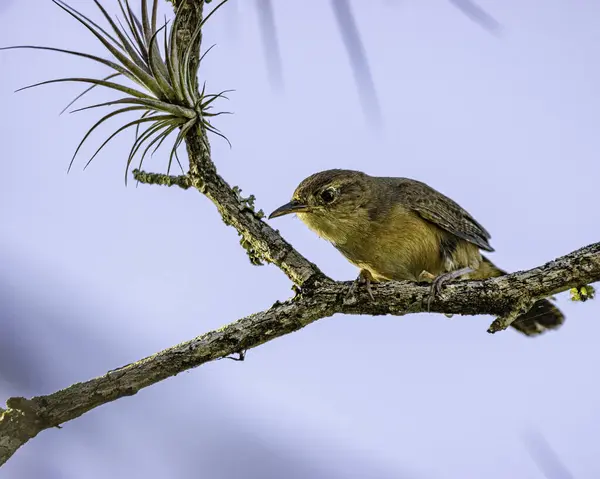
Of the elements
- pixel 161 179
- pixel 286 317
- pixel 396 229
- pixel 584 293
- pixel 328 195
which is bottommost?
pixel 584 293

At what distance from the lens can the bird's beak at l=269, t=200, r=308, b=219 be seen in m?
4.99

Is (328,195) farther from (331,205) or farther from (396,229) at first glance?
(396,229)

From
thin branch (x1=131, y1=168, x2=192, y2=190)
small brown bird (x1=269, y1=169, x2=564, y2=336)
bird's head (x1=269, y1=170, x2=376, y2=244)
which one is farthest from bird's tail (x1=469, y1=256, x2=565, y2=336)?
thin branch (x1=131, y1=168, x2=192, y2=190)

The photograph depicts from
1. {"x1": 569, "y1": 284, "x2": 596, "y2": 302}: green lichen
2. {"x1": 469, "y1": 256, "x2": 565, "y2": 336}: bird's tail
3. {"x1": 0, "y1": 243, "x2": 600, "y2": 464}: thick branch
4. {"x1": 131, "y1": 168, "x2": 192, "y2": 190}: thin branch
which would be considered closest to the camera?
{"x1": 0, "y1": 243, "x2": 600, "y2": 464}: thick branch

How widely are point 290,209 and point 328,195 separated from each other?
422 millimetres

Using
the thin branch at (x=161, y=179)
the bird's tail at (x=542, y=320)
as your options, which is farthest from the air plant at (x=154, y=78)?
the bird's tail at (x=542, y=320)

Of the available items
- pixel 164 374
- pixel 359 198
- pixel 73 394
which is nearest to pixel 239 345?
pixel 164 374

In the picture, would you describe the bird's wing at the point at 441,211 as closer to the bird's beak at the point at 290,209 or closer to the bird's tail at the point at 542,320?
the bird's tail at the point at 542,320

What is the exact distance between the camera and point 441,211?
543 cm

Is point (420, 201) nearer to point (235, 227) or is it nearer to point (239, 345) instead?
point (235, 227)

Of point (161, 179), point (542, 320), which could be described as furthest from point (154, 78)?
point (542, 320)

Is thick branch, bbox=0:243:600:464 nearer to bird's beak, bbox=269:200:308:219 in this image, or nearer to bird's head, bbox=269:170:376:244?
bird's beak, bbox=269:200:308:219

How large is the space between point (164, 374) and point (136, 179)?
1487mm

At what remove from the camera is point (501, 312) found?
3.43 metres
